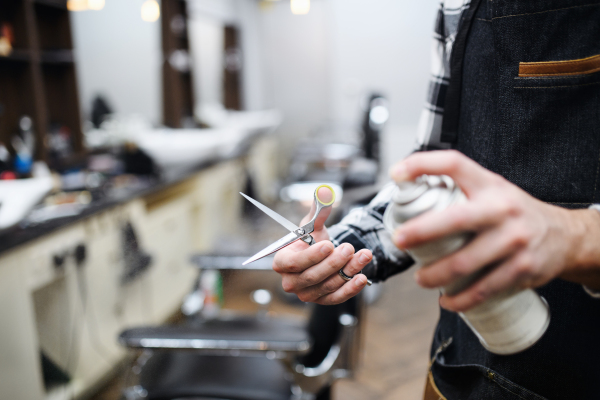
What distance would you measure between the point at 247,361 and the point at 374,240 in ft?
3.31

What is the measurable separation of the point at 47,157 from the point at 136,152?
0.51 metres

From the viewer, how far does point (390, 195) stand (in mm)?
862

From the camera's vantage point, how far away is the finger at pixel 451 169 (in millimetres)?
404

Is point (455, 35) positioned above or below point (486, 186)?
above

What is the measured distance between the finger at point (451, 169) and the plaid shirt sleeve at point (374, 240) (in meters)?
0.38

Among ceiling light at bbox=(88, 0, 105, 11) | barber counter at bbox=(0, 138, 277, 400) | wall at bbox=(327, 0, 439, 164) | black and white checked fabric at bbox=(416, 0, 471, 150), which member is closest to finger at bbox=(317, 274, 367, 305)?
black and white checked fabric at bbox=(416, 0, 471, 150)

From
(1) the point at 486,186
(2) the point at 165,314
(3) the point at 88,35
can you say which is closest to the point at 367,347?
(2) the point at 165,314

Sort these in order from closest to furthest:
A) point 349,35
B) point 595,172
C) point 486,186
Answer: point 486,186 → point 595,172 → point 349,35

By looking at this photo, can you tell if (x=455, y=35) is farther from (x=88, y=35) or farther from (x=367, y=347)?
(x=88, y=35)

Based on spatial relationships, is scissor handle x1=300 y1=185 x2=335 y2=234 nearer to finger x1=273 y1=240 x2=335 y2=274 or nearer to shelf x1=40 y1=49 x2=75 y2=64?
finger x1=273 y1=240 x2=335 y2=274

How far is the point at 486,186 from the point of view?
0.40 metres

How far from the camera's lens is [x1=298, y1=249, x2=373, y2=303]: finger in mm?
651

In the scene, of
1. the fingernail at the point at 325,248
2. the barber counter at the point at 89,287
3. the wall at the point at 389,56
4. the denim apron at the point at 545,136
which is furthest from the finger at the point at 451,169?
the wall at the point at 389,56

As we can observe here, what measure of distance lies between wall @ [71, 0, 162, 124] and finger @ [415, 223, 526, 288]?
297 cm
